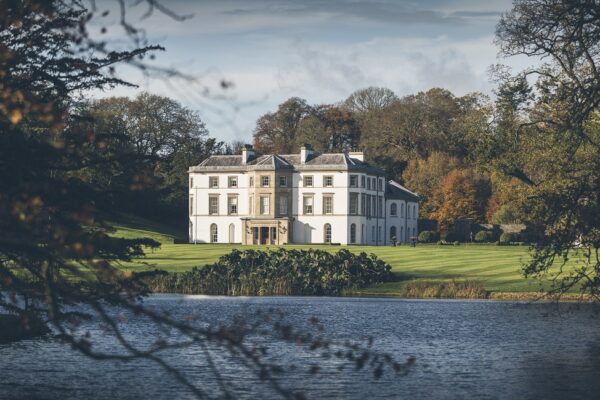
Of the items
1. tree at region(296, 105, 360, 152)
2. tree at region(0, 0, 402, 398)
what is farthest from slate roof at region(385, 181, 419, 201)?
tree at region(0, 0, 402, 398)

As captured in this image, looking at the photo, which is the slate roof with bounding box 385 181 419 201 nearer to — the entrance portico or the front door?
the entrance portico

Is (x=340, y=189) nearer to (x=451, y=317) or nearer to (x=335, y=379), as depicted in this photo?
(x=451, y=317)

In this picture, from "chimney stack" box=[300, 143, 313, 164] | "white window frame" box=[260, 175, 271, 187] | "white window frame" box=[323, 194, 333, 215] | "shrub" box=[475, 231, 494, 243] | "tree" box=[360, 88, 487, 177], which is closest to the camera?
"shrub" box=[475, 231, 494, 243]

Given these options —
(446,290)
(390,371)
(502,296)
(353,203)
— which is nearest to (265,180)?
(353,203)

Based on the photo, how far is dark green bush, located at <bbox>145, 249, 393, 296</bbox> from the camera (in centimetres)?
5075

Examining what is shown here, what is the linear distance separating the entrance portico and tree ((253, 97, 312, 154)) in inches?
1042

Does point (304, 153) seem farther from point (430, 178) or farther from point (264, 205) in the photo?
point (430, 178)

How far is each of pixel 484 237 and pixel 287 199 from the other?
21.7 meters

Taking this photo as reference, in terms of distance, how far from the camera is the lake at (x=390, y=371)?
19703 millimetres

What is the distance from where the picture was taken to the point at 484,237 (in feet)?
333

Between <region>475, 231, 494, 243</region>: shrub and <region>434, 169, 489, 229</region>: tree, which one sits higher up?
<region>434, 169, 489, 229</region>: tree

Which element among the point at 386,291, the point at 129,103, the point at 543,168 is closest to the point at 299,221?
the point at 129,103

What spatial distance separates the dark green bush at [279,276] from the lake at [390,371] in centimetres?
1267

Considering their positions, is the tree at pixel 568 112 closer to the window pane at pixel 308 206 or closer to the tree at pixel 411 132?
the window pane at pixel 308 206
